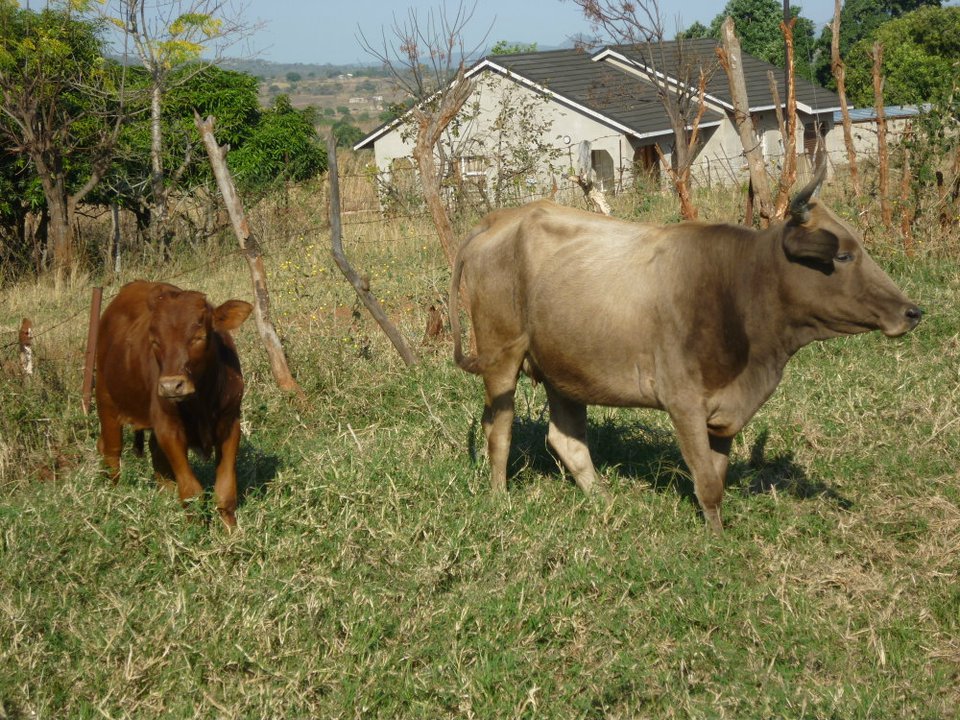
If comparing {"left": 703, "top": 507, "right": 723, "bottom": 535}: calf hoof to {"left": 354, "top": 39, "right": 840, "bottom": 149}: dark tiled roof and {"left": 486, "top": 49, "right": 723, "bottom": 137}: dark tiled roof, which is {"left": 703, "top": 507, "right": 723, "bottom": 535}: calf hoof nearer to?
{"left": 354, "top": 39, "right": 840, "bottom": 149}: dark tiled roof

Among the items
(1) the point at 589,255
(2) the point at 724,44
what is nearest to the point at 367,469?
(1) the point at 589,255

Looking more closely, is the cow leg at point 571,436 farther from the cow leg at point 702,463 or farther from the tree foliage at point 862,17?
the tree foliage at point 862,17

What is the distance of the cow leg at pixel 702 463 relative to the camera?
5.95m

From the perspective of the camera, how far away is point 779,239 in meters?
5.77

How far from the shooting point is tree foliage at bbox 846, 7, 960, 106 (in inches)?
1533

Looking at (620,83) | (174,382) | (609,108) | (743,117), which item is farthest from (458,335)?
(620,83)

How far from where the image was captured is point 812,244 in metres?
5.55

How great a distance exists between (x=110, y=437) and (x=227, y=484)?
119 centimetres

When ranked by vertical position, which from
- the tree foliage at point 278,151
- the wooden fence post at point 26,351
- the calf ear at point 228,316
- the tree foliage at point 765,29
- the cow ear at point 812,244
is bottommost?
the wooden fence post at point 26,351

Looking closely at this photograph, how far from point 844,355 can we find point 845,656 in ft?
15.9

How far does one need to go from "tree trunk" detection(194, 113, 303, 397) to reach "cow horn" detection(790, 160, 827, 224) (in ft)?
14.2

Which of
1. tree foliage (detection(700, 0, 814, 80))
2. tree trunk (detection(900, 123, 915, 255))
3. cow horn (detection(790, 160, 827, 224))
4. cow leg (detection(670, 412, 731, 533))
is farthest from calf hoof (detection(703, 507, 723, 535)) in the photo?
tree foliage (detection(700, 0, 814, 80))

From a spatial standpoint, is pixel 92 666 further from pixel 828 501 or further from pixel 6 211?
pixel 6 211

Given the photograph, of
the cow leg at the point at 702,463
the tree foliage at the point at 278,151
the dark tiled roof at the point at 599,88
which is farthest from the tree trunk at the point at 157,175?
the dark tiled roof at the point at 599,88
